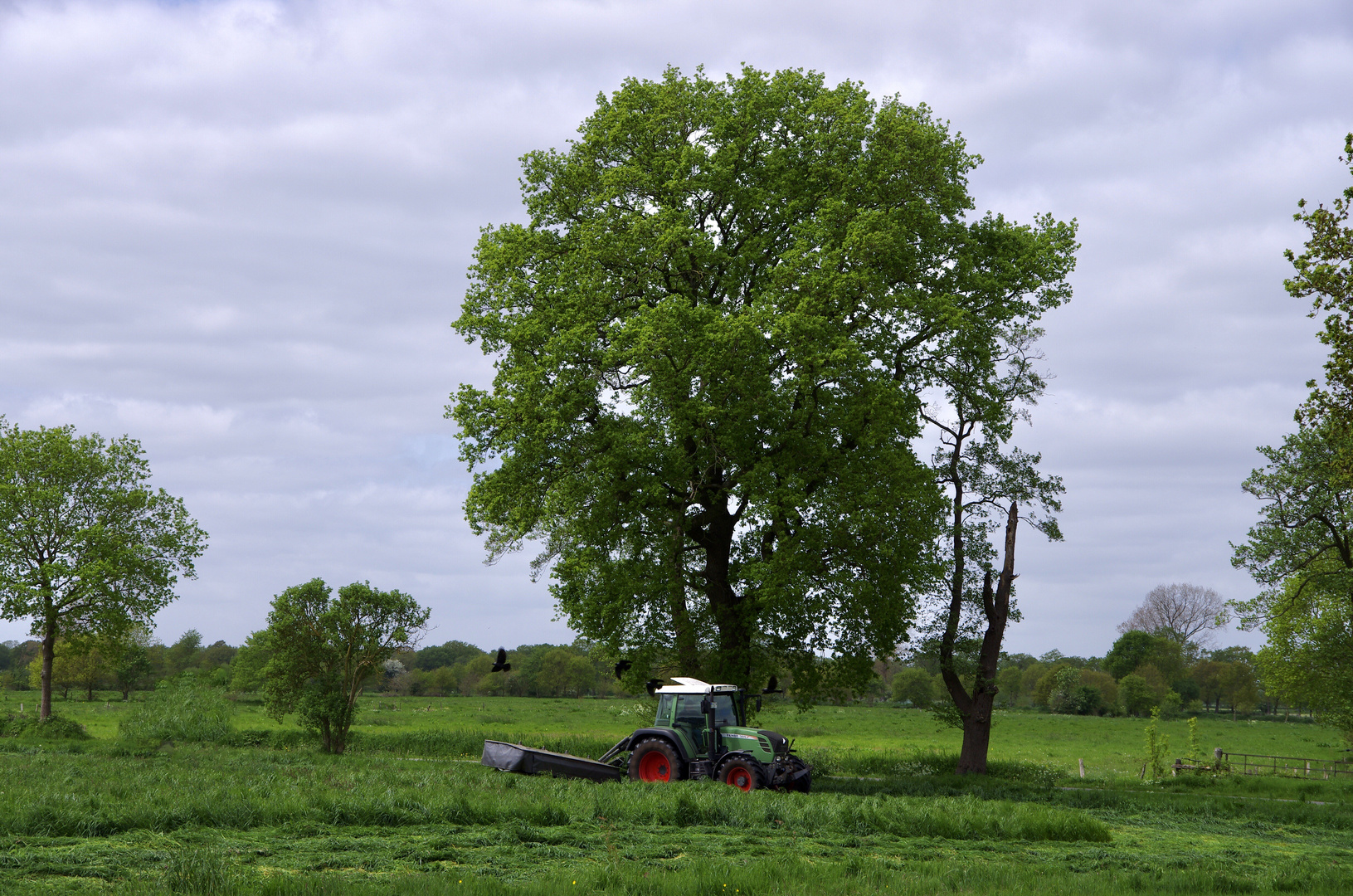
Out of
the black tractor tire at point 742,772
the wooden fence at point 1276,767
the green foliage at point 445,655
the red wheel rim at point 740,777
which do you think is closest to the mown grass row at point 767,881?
the black tractor tire at point 742,772

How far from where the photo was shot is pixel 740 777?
68.7ft

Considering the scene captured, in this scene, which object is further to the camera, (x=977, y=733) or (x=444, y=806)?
(x=977, y=733)

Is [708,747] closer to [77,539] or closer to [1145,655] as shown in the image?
[77,539]

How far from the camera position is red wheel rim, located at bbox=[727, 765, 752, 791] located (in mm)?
20734

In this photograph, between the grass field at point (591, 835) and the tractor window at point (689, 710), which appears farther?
the tractor window at point (689, 710)

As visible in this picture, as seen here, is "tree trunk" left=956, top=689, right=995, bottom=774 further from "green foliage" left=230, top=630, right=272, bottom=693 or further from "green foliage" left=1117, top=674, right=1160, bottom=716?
"green foliage" left=1117, top=674, right=1160, bottom=716

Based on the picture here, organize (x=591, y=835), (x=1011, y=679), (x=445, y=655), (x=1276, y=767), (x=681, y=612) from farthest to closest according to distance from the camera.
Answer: (x=445, y=655)
(x=1011, y=679)
(x=1276, y=767)
(x=681, y=612)
(x=591, y=835)

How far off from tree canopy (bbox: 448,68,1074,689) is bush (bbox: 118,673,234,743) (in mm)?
12313

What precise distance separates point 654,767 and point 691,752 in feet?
3.31

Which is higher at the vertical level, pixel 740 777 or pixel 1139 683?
pixel 740 777

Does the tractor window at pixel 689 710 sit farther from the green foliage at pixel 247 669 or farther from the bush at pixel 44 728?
the green foliage at pixel 247 669

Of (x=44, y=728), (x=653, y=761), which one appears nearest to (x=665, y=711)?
(x=653, y=761)

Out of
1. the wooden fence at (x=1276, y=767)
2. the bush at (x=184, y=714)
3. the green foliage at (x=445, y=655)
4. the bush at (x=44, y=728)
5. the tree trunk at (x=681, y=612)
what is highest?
the tree trunk at (x=681, y=612)

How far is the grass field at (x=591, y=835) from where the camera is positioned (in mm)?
11227
